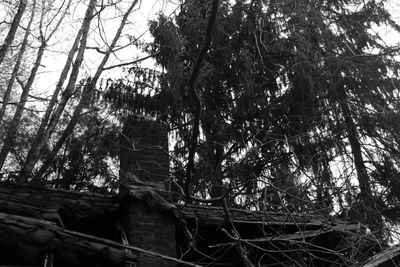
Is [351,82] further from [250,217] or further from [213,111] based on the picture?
[250,217]

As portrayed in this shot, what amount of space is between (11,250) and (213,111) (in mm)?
6923

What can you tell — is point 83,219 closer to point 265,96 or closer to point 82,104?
point 82,104

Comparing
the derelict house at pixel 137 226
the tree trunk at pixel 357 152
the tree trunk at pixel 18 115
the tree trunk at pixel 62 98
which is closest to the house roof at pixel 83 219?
the derelict house at pixel 137 226

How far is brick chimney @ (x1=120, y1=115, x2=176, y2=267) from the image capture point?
16.4 feet

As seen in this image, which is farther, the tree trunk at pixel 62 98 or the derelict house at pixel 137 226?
the tree trunk at pixel 62 98

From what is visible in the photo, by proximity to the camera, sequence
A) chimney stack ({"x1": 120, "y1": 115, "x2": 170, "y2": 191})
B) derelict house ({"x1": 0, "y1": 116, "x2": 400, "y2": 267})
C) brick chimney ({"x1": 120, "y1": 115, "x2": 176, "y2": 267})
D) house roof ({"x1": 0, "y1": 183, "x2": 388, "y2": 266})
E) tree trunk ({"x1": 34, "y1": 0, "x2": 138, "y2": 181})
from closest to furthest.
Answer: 1. house roof ({"x1": 0, "y1": 183, "x2": 388, "y2": 266})
2. derelict house ({"x1": 0, "y1": 116, "x2": 400, "y2": 267})
3. brick chimney ({"x1": 120, "y1": 115, "x2": 176, "y2": 267})
4. chimney stack ({"x1": 120, "y1": 115, "x2": 170, "y2": 191})
5. tree trunk ({"x1": 34, "y1": 0, "x2": 138, "y2": 181})

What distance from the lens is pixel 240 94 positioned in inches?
415

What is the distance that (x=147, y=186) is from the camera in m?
5.52

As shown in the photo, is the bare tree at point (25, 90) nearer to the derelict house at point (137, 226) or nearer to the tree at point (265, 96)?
the tree at point (265, 96)

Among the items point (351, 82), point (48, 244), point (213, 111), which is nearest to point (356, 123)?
point (351, 82)

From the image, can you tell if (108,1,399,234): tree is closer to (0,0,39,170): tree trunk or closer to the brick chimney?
(0,0,39,170): tree trunk

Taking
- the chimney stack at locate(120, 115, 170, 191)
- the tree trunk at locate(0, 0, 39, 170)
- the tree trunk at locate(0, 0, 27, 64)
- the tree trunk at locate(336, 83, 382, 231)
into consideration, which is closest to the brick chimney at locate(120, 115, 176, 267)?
the chimney stack at locate(120, 115, 170, 191)

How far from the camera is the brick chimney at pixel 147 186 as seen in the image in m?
5.00

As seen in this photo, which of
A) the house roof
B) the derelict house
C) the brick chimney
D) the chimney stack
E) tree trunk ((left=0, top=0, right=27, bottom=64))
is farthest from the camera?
tree trunk ((left=0, top=0, right=27, bottom=64))
